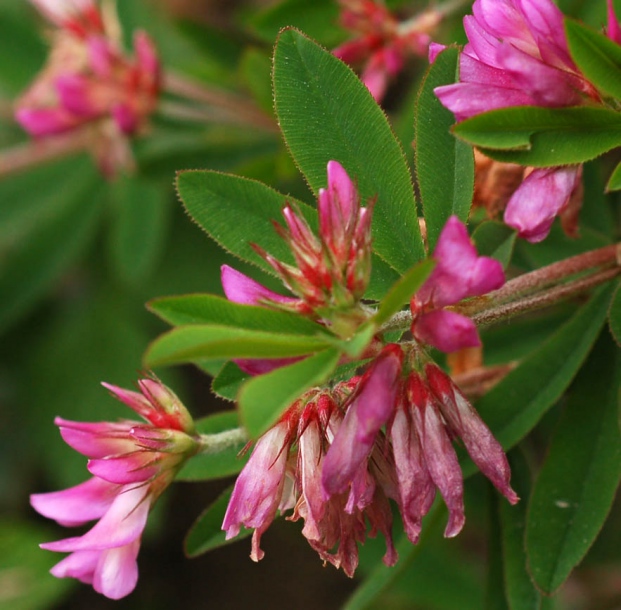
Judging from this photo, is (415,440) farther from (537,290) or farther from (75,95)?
(75,95)

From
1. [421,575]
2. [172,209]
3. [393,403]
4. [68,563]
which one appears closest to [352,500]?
[393,403]

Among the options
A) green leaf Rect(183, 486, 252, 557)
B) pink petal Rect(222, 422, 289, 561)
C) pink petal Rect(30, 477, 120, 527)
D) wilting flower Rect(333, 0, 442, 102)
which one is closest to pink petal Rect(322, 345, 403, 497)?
pink petal Rect(222, 422, 289, 561)

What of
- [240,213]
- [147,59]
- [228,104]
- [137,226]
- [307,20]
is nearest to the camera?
[240,213]

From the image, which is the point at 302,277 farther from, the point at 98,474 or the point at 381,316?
the point at 98,474

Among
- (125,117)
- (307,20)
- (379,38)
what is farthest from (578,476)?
(125,117)

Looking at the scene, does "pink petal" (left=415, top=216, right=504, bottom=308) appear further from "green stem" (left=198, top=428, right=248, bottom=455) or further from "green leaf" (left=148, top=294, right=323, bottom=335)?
"green stem" (left=198, top=428, right=248, bottom=455)

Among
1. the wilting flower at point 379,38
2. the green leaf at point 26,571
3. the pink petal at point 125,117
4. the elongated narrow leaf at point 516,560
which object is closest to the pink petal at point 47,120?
the pink petal at point 125,117
